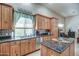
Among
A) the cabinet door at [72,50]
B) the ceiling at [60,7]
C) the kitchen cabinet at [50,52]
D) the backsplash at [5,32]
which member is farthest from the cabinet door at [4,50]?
the cabinet door at [72,50]

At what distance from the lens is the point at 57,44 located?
3.20m

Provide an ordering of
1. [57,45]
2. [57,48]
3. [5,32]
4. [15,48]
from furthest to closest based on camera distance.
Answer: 1. [5,32]
2. [15,48]
3. [57,45]
4. [57,48]

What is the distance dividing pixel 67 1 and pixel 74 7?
196mm

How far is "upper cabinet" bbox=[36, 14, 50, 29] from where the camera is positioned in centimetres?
317

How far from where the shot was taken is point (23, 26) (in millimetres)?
3193

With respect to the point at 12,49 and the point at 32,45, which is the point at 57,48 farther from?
the point at 12,49

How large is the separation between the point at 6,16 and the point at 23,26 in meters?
0.45

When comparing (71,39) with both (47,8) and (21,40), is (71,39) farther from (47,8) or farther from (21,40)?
(21,40)

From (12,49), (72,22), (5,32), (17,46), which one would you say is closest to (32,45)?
(17,46)

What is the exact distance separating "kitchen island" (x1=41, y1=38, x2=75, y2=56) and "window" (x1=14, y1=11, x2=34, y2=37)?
0.40 m

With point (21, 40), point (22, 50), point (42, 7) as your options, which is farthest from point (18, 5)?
point (22, 50)

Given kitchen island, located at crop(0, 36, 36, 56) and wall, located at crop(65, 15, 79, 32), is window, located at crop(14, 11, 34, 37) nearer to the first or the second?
kitchen island, located at crop(0, 36, 36, 56)

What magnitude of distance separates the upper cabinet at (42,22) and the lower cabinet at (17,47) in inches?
14.7

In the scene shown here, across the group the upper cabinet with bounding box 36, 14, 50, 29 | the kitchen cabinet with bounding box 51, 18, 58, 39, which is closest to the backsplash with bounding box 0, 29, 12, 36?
the upper cabinet with bounding box 36, 14, 50, 29
